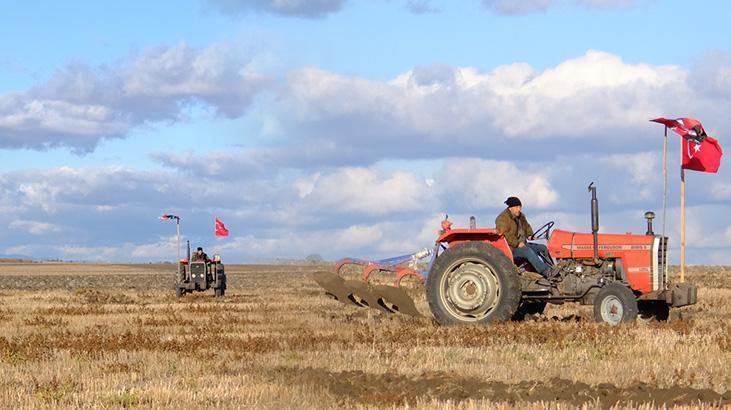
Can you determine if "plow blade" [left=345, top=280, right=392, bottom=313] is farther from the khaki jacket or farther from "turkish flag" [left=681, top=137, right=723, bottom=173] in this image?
"turkish flag" [left=681, top=137, right=723, bottom=173]

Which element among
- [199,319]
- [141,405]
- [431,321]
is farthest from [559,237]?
[141,405]

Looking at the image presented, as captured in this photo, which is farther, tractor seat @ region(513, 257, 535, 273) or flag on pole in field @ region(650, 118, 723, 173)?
flag on pole in field @ region(650, 118, 723, 173)

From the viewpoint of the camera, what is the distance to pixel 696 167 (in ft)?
69.4

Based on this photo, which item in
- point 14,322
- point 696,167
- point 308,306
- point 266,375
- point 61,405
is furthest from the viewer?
point 308,306

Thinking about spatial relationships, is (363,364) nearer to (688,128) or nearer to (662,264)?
(662,264)

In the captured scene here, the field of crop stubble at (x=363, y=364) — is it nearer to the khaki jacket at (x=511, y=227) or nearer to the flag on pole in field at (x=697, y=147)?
the khaki jacket at (x=511, y=227)

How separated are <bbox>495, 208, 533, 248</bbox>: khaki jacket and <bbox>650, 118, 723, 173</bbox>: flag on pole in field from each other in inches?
248

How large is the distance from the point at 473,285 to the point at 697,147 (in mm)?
7579

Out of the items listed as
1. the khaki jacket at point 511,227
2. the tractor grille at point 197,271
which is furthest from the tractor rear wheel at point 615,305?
the tractor grille at point 197,271

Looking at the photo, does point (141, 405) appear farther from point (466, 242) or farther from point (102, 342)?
point (466, 242)

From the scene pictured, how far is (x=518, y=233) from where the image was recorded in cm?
1589

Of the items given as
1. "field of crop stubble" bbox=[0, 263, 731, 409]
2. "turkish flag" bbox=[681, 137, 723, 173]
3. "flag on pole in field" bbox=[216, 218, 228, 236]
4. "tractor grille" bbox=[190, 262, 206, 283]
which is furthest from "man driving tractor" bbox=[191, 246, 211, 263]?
"turkish flag" bbox=[681, 137, 723, 173]

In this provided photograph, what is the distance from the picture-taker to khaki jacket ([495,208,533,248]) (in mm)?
15766

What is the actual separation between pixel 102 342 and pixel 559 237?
7262 millimetres
